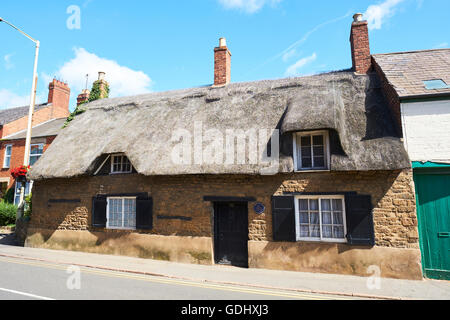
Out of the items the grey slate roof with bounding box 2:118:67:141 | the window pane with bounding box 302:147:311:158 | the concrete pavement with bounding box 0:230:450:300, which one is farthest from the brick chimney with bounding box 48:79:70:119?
the window pane with bounding box 302:147:311:158

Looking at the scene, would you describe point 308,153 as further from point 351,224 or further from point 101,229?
point 101,229

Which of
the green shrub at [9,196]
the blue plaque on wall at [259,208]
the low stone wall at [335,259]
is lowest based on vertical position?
the low stone wall at [335,259]

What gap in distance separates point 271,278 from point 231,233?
214 cm

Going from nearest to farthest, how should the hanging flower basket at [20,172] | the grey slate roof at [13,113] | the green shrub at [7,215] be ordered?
the hanging flower basket at [20,172], the green shrub at [7,215], the grey slate roof at [13,113]

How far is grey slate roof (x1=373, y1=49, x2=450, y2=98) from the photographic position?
7.96m

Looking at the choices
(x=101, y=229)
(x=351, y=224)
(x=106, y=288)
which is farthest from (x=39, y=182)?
(x=351, y=224)

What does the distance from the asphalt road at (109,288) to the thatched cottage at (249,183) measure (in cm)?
205

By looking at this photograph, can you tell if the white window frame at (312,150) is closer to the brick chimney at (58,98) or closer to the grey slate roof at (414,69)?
the grey slate roof at (414,69)

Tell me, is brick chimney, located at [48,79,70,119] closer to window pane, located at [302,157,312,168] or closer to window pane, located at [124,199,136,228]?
window pane, located at [124,199,136,228]

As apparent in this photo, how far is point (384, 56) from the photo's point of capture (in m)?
10.4

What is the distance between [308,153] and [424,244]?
402 centimetres

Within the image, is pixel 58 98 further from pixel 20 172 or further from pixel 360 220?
pixel 360 220

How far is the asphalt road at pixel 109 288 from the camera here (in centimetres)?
554

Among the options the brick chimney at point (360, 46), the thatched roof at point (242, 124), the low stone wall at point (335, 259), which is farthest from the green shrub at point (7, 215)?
the brick chimney at point (360, 46)
